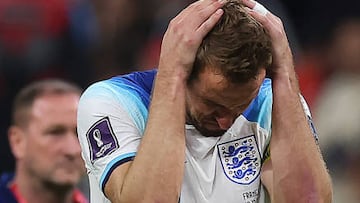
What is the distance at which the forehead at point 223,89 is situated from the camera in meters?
3.63

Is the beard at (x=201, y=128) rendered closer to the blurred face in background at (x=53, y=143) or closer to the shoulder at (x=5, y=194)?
the shoulder at (x=5, y=194)

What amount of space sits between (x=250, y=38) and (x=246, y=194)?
559 millimetres

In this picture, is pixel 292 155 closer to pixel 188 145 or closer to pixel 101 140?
pixel 188 145

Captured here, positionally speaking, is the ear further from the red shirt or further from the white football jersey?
the white football jersey

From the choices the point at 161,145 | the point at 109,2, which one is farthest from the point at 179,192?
the point at 109,2

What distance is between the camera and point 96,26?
8633 mm

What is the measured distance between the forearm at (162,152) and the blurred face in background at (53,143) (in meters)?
2.44

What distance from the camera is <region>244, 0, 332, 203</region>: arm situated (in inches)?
150

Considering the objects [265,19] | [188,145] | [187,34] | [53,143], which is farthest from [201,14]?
[53,143]

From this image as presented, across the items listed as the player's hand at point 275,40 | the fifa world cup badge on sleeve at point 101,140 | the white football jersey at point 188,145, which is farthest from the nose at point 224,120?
the fifa world cup badge on sleeve at point 101,140

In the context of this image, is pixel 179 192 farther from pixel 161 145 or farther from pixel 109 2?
pixel 109 2

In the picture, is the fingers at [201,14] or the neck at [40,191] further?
the neck at [40,191]

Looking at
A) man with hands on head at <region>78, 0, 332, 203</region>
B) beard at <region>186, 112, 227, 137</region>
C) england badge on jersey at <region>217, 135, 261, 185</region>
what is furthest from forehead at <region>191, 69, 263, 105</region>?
england badge on jersey at <region>217, 135, 261, 185</region>

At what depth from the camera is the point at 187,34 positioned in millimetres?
3729
